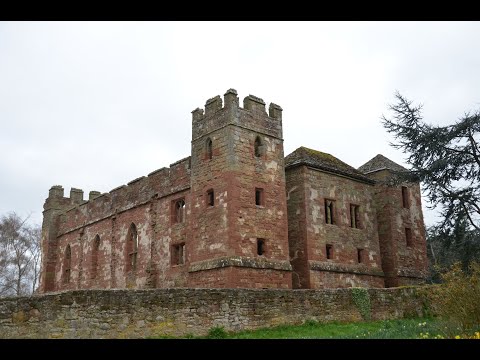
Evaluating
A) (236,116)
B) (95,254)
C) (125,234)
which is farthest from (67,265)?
(236,116)

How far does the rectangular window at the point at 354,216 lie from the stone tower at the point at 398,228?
211 centimetres

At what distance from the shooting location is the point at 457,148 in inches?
928

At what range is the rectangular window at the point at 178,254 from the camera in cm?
2450

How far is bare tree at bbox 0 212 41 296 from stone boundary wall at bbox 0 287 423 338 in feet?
118

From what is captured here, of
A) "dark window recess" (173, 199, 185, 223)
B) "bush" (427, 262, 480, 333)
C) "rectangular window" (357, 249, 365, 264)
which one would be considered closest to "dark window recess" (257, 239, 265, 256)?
"dark window recess" (173, 199, 185, 223)

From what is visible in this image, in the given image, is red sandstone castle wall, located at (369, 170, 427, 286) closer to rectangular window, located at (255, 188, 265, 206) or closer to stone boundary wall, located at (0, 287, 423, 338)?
rectangular window, located at (255, 188, 265, 206)

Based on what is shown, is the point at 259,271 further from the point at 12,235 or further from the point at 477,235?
the point at 12,235

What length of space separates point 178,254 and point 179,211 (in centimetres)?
228

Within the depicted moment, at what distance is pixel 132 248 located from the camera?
28.1 m

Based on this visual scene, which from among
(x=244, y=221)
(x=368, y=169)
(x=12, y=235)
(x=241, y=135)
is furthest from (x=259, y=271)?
(x=12, y=235)

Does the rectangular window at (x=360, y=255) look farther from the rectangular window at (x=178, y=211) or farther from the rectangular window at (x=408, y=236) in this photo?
the rectangular window at (x=178, y=211)

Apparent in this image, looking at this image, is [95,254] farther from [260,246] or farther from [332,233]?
[332,233]

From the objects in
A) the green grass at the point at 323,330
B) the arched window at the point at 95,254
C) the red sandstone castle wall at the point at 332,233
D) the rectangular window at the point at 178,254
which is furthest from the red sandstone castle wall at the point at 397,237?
the arched window at the point at 95,254
